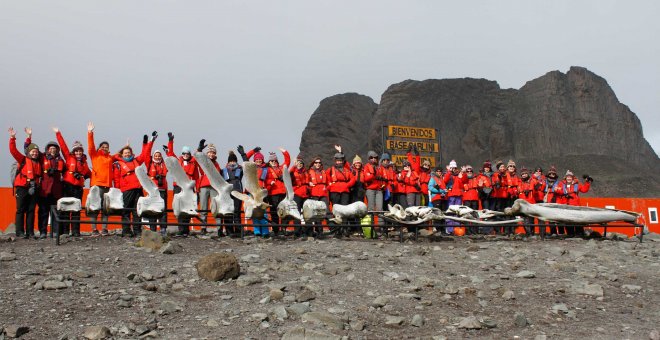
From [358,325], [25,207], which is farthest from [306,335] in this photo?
[25,207]

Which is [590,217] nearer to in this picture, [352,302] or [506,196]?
Result: [506,196]

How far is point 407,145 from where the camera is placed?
23.3m

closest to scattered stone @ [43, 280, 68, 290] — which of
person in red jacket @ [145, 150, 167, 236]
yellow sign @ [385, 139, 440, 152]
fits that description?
person in red jacket @ [145, 150, 167, 236]

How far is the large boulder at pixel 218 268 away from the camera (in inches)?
272

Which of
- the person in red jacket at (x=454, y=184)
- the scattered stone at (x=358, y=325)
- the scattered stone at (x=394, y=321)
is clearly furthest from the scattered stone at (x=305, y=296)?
the person in red jacket at (x=454, y=184)

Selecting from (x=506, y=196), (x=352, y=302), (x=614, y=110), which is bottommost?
(x=352, y=302)

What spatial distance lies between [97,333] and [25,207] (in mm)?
7011

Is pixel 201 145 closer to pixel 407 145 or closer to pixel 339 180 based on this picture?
pixel 339 180

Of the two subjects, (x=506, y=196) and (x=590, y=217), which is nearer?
(x=590, y=217)

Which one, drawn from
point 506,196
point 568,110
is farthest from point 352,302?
point 568,110

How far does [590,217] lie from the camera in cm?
1213

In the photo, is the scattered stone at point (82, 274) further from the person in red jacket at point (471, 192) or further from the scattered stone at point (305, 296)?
the person in red jacket at point (471, 192)

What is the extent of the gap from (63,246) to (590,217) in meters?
9.96

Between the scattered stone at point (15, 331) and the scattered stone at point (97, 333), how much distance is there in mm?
538
